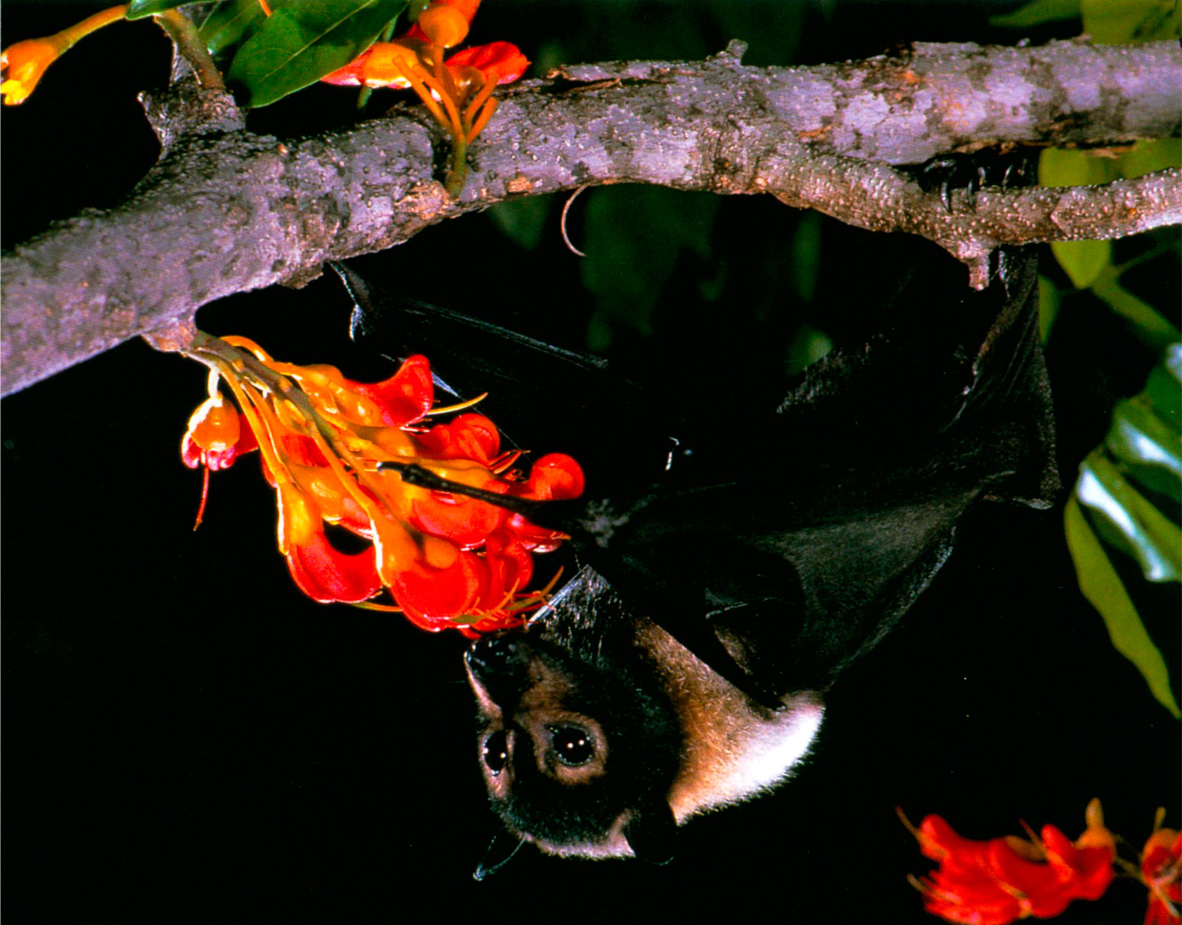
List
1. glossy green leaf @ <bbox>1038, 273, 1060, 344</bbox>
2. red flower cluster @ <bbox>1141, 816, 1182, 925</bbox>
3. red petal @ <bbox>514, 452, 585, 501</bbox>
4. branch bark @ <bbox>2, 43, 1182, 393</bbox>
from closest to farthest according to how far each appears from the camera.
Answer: branch bark @ <bbox>2, 43, 1182, 393</bbox> < red petal @ <bbox>514, 452, 585, 501</bbox> < red flower cluster @ <bbox>1141, 816, 1182, 925</bbox> < glossy green leaf @ <bbox>1038, 273, 1060, 344</bbox>

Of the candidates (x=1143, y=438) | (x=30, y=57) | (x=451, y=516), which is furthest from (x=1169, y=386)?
(x=30, y=57)

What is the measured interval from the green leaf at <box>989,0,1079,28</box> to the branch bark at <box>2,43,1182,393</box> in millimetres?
180

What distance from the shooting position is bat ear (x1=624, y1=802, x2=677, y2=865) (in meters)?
1.44

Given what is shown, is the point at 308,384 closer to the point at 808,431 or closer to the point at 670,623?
the point at 670,623

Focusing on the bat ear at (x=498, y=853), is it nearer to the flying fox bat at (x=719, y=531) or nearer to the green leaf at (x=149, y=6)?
the flying fox bat at (x=719, y=531)

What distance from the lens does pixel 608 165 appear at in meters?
1.16

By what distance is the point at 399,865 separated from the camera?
1400mm

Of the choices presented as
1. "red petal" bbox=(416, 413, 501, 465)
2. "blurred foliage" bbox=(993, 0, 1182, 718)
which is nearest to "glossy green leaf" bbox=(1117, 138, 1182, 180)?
"blurred foliage" bbox=(993, 0, 1182, 718)

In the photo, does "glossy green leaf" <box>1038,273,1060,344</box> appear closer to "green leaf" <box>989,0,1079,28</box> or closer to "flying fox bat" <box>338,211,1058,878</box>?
"flying fox bat" <box>338,211,1058,878</box>

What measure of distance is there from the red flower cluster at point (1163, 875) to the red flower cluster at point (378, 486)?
977 mm

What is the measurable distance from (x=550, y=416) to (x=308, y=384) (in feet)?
1.63

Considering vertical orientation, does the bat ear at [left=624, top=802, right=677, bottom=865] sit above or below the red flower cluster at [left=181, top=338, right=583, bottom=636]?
below

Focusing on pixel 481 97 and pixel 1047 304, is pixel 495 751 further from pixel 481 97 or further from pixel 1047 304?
pixel 1047 304

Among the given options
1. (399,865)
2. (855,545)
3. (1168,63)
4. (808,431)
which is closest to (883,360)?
(808,431)
